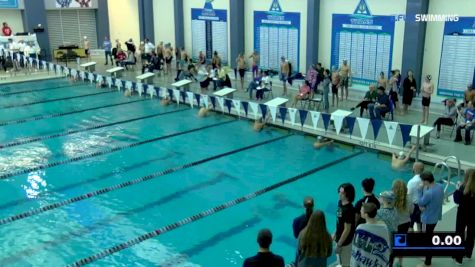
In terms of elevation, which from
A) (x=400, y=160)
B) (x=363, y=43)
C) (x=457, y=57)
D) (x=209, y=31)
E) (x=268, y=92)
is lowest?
(x=400, y=160)

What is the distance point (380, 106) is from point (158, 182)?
5775 mm

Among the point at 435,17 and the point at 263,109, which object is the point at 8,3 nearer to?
the point at 263,109

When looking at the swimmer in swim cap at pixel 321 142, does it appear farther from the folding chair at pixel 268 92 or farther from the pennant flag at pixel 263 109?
the folding chair at pixel 268 92

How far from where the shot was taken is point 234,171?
29.9ft

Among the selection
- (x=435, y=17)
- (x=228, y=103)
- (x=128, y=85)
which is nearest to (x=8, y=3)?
(x=128, y=85)

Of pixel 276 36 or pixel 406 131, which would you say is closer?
pixel 406 131

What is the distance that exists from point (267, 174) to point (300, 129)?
2.85 m

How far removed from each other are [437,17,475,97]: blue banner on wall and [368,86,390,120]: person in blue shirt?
8.10ft

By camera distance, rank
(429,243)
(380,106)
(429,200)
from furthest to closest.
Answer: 1. (380,106)
2. (429,200)
3. (429,243)

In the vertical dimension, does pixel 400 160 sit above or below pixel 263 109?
below

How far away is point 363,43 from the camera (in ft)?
48.4

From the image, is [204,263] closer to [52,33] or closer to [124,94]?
[124,94]

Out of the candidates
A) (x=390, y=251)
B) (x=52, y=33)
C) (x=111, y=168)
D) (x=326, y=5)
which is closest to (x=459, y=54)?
(x=326, y=5)

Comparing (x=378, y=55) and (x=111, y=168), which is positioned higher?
(x=378, y=55)
